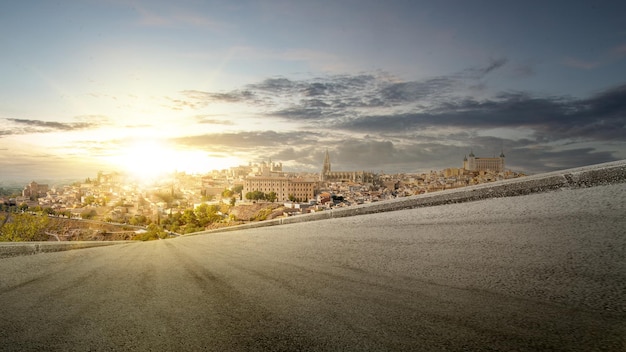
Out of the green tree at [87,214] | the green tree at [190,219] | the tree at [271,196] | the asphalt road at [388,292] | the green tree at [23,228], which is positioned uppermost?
the asphalt road at [388,292]

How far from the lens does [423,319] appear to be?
2.54m

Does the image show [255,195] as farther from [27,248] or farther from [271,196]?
[27,248]

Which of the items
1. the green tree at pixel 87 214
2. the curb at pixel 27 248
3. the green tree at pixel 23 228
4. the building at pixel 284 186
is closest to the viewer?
the curb at pixel 27 248

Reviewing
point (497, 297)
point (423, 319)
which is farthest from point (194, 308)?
point (497, 297)

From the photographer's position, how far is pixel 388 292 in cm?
324

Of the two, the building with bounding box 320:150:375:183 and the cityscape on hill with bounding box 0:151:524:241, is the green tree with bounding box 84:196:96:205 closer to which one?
the cityscape on hill with bounding box 0:151:524:241

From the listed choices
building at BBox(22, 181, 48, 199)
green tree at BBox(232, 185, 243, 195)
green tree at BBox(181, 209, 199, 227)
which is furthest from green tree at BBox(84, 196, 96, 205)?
green tree at BBox(232, 185, 243, 195)

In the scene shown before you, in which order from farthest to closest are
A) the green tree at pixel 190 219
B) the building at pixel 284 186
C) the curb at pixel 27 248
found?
1. the building at pixel 284 186
2. the green tree at pixel 190 219
3. the curb at pixel 27 248

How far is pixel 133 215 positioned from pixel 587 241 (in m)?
97.2

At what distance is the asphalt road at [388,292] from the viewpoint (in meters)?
2.32

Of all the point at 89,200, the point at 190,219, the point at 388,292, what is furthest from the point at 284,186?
the point at 388,292

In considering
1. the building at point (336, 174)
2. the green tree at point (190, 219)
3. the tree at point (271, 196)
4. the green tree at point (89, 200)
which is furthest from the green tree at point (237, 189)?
the green tree at point (89, 200)

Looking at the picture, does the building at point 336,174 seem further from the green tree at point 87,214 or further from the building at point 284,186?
the green tree at point 87,214

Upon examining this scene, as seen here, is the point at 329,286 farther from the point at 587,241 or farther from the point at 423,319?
the point at 587,241
